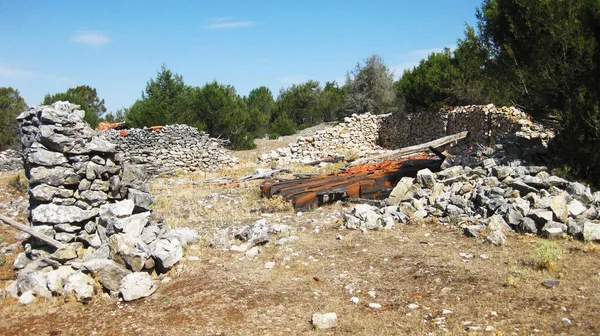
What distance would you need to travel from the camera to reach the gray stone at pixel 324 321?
4734 mm

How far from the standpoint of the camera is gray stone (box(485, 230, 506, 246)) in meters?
7.02

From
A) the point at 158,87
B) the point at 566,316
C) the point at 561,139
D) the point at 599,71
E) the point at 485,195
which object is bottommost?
the point at 566,316

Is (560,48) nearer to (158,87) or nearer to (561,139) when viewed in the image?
(561,139)

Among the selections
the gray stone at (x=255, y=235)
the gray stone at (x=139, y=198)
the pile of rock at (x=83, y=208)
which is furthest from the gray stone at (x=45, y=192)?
the gray stone at (x=255, y=235)

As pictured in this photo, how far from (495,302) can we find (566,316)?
70 centimetres

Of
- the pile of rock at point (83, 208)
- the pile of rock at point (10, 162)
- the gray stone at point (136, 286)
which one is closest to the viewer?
the gray stone at point (136, 286)

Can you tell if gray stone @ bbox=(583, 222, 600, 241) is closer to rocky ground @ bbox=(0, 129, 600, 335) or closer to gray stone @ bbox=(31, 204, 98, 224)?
rocky ground @ bbox=(0, 129, 600, 335)

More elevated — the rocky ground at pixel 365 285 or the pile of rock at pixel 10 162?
the pile of rock at pixel 10 162

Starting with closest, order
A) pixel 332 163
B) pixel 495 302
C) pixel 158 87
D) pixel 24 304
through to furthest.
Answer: pixel 495 302 < pixel 24 304 < pixel 332 163 < pixel 158 87

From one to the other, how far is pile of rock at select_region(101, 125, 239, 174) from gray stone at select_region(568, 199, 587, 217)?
14.9 m

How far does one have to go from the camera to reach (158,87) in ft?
98.5

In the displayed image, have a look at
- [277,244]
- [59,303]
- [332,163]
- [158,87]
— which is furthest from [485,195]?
[158,87]

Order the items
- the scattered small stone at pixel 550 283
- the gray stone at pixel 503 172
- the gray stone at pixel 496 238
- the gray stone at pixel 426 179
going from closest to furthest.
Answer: the scattered small stone at pixel 550 283 < the gray stone at pixel 496 238 < the gray stone at pixel 503 172 < the gray stone at pixel 426 179

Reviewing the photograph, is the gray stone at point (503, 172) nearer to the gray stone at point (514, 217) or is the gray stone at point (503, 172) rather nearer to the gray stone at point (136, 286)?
the gray stone at point (514, 217)
